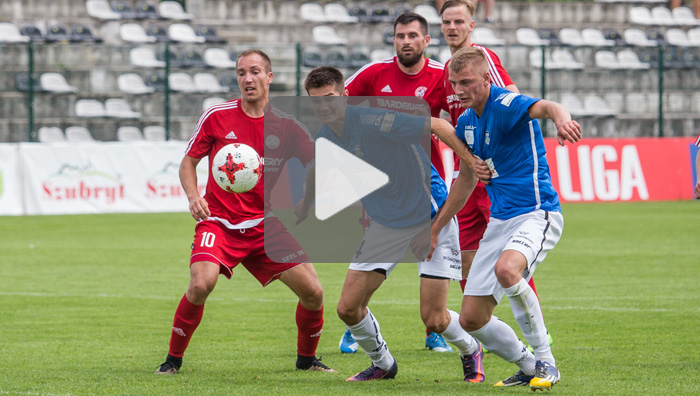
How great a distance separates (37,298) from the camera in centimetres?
980

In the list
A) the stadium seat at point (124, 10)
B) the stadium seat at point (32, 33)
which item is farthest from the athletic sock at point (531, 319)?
the stadium seat at point (124, 10)

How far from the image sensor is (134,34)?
25.4 metres

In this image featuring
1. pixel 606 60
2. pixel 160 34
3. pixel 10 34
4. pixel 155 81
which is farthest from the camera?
pixel 606 60

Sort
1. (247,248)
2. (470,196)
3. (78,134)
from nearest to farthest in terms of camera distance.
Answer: (247,248), (470,196), (78,134)

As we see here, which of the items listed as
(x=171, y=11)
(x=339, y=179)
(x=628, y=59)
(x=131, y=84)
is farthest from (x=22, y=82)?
(x=339, y=179)

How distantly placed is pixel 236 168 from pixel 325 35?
70.0 feet

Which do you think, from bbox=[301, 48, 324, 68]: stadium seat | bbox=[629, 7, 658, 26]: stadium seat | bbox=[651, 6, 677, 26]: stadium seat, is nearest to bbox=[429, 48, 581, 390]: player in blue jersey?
bbox=[301, 48, 324, 68]: stadium seat

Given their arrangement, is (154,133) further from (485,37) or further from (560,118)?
(560,118)

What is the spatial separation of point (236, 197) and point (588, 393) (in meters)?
2.56

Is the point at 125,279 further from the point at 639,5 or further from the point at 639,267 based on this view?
the point at 639,5

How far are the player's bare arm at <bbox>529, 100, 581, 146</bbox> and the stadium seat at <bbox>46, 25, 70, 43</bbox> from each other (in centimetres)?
2123

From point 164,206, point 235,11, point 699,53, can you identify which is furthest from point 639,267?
point 235,11

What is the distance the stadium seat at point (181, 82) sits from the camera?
23.5 metres
